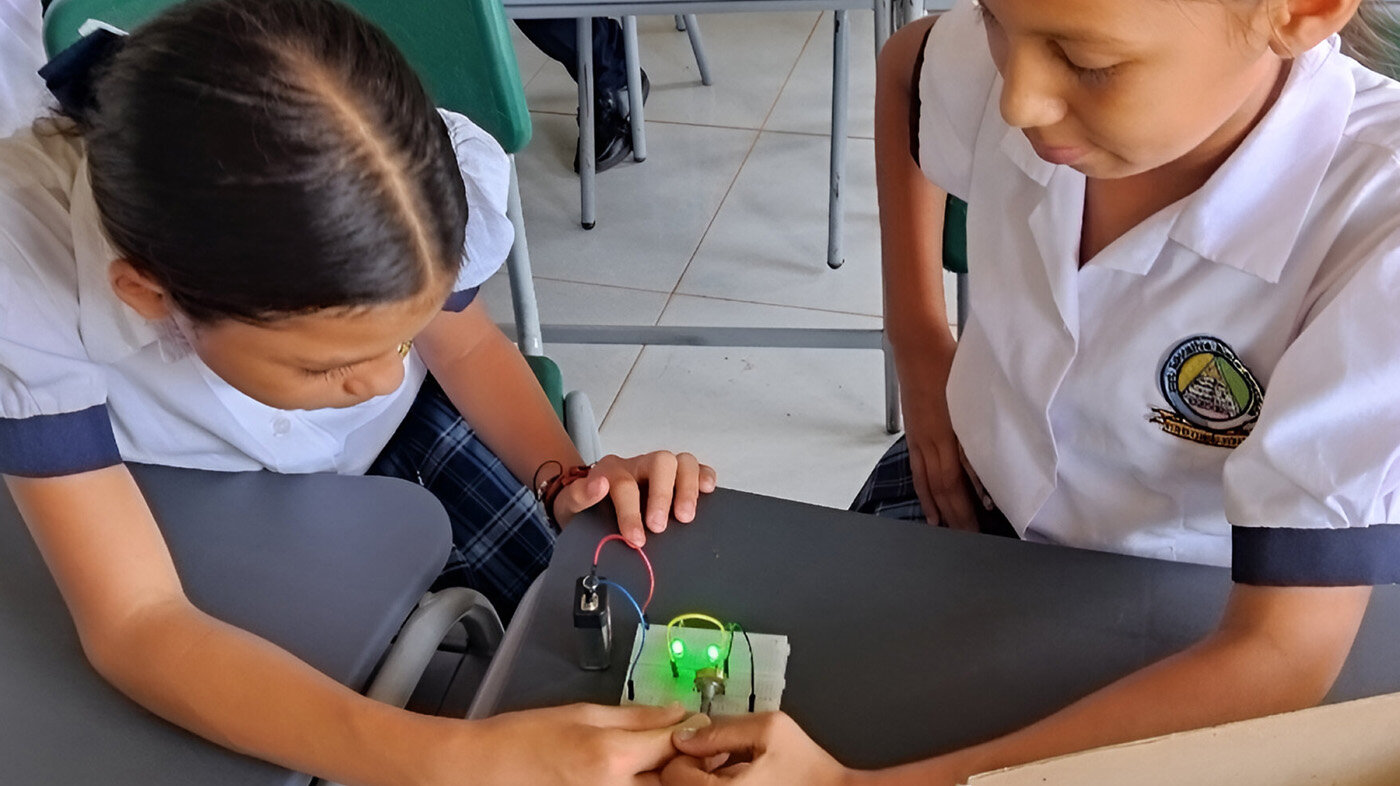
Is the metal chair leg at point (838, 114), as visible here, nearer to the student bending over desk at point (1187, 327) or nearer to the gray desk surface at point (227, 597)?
the student bending over desk at point (1187, 327)

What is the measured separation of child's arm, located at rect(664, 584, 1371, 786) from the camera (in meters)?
0.64

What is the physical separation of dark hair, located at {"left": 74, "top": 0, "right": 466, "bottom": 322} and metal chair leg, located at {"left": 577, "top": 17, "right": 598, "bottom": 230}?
4.63 feet

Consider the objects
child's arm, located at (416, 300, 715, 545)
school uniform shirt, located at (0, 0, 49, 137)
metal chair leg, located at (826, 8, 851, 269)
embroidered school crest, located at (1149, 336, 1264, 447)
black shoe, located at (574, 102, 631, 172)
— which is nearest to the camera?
embroidered school crest, located at (1149, 336, 1264, 447)

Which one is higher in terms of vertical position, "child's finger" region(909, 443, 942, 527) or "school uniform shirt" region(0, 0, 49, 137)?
"school uniform shirt" region(0, 0, 49, 137)

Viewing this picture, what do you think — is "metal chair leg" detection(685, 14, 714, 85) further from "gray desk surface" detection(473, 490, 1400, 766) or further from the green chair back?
"gray desk surface" detection(473, 490, 1400, 766)

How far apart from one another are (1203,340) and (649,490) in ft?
1.24

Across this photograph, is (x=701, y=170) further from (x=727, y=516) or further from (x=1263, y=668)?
(x=1263, y=668)

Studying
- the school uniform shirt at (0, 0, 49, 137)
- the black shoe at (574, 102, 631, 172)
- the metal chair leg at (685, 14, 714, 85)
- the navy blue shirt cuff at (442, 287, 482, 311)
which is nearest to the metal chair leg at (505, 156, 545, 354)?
the navy blue shirt cuff at (442, 287, 482, 311)

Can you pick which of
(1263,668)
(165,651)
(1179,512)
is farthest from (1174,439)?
(165,651)

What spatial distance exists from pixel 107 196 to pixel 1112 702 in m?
0.65

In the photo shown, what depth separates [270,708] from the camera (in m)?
0.70

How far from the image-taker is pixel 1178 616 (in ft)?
2.35

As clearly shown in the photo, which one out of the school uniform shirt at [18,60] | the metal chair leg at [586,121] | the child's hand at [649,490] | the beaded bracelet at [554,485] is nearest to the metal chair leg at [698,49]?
Answer: the metal chair leg at [586,121]

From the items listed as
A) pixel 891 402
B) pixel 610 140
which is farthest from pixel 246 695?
pixel 610 140
